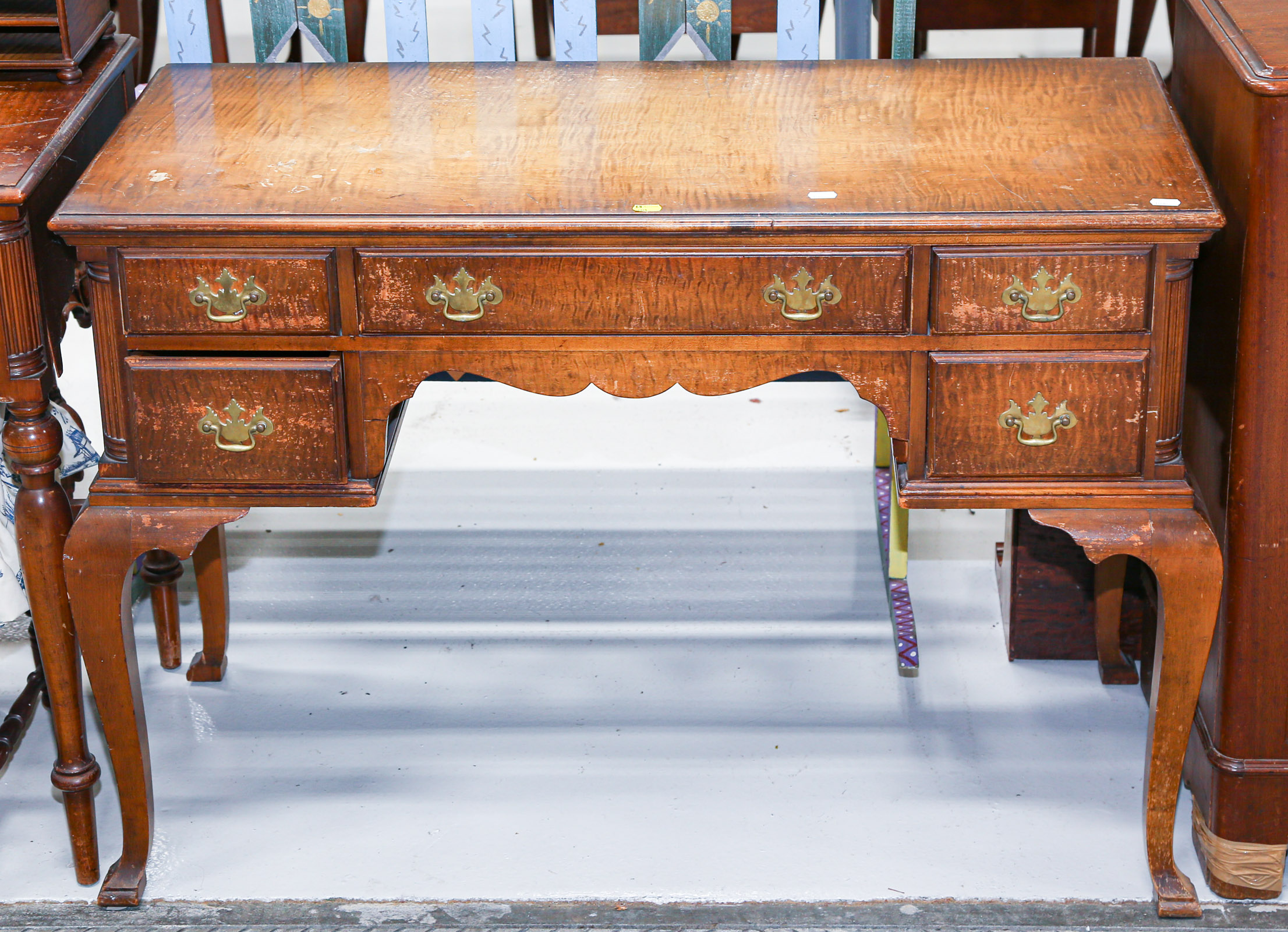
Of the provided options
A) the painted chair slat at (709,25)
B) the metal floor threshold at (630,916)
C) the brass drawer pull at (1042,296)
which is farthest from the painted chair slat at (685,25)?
the metal floor threshold at (630,916)

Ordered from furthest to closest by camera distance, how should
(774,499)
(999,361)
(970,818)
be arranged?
(774,499)
(970,818)
(999,361)

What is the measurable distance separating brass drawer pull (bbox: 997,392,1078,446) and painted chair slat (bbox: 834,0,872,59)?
93 centimetres

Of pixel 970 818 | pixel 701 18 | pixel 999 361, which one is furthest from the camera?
pixel 701 18

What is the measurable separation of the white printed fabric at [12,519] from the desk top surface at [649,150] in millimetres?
440

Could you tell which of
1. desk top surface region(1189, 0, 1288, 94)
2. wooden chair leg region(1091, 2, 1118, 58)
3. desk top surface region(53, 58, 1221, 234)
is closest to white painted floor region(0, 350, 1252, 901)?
desk top surface region(53, 58, 1221, 234)

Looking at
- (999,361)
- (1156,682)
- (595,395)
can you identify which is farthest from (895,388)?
(595,395)

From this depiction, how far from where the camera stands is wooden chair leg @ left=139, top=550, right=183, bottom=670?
268 centimetres

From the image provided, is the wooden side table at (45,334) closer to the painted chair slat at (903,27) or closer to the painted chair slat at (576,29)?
the painted chair slat at (576,29)

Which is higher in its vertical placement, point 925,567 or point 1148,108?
point 1148,108

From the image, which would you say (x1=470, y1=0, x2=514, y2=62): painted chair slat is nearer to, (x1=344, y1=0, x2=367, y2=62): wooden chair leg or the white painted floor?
the white painted floor

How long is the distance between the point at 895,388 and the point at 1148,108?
0.58 metres

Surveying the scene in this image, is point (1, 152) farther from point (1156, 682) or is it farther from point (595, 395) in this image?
point (595, 395)

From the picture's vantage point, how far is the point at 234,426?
6.36ft

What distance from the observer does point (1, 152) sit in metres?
1.94
